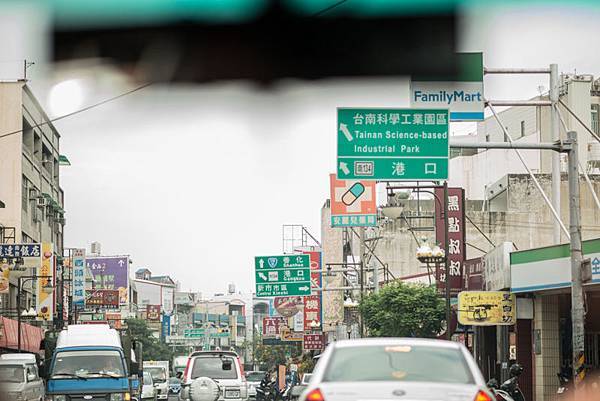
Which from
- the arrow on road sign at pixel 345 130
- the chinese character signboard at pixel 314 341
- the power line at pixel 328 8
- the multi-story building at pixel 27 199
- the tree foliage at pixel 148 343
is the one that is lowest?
the tree foliage at pixel 148 343

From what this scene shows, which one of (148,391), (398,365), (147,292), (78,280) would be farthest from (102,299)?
(398,365)

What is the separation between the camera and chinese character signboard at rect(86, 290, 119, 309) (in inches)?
2726

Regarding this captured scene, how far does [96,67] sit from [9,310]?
43.5m

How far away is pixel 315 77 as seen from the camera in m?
4.20

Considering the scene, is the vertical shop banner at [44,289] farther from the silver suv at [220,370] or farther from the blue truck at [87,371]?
the blue truck at [87,371]

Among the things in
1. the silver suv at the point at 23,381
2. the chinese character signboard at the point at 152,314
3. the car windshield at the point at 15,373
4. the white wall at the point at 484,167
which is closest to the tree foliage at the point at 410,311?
the silver suv at the point at 23,381

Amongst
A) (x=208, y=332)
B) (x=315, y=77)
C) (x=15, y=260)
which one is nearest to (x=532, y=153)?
(x=15, y=260)

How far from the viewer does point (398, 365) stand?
6887 mm

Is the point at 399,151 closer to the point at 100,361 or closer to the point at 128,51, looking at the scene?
the point at 100,361

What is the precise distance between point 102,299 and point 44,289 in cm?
2724

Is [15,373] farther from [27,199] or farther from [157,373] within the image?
[27,199]

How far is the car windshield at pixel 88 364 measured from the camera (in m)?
18.8

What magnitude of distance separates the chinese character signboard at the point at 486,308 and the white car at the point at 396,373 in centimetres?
1399

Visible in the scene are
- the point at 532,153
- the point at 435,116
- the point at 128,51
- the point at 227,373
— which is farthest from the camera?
the point at 532,153
